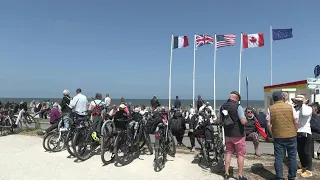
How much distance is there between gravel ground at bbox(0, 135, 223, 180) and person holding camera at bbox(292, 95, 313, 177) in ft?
6.49

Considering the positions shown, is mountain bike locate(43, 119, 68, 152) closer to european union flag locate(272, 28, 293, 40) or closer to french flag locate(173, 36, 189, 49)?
french flag locate(173, 36, 189, 49)

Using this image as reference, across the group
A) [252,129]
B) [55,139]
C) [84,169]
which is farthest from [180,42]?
[84,169]

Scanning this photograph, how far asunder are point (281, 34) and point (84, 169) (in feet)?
67.8

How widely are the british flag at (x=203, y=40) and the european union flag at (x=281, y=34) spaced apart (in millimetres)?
4979

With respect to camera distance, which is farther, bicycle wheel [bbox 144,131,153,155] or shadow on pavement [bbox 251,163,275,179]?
bicycle wheel [bbox 144,131,153,155]

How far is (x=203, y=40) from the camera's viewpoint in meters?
23.5

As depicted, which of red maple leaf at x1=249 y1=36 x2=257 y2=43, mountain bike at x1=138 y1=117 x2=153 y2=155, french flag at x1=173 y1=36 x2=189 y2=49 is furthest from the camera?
french flag at x1=173 y1=36 x2=189 y2=49

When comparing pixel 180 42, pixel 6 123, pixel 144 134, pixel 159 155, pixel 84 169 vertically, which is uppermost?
pixel 180 42

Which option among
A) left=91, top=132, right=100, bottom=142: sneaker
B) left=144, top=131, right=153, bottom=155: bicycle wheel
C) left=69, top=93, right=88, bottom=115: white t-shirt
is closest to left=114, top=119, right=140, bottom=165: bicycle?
left=144, top=131, right=153, bottom=155: bicycle wheel

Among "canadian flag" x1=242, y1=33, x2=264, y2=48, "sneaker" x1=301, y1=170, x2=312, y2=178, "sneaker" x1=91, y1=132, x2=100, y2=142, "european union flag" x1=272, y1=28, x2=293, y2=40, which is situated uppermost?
"european union flag" x1=272, y1=28, x2=293, y2=40

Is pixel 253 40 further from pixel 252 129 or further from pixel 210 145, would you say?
pixel 210 145

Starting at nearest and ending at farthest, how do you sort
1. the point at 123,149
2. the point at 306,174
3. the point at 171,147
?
the point at 306,174
the point at 123,149
the point at 171,147

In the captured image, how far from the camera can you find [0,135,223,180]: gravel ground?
6.24 metres

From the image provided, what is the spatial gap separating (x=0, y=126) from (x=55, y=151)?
470cm
